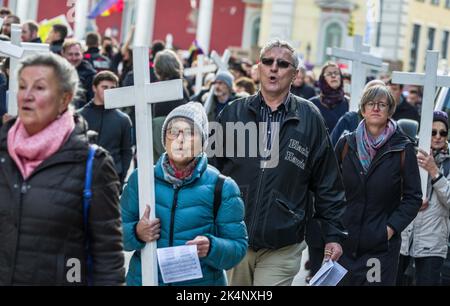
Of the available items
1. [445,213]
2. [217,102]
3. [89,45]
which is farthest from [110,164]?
[89,45]

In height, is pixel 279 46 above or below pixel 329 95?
above

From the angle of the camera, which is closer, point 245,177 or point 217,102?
point 245,177

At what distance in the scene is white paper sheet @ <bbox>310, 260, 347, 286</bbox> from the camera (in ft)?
22.5

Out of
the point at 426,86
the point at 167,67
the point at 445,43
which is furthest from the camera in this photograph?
the point at 445,43

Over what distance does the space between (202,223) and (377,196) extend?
219cm

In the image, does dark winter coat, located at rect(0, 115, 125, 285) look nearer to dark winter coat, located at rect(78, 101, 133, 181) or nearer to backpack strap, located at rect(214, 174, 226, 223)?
backpack strap, located at rect(214, 174, 226, 223)

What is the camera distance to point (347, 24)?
59.0m

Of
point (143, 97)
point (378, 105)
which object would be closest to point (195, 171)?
point (143, 97)

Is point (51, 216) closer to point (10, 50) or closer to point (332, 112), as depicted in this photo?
point (10, 50)

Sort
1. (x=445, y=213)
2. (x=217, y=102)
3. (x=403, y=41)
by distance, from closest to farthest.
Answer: (x=445, y=213)
(x=217, y=102)
(x=403, y=41)

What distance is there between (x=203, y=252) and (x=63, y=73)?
131cm

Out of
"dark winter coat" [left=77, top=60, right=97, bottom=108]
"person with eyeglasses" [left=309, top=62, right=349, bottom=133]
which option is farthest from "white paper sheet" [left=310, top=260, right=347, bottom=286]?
"dark winter coat" [left=77, top=60, right=97, bottom=108]

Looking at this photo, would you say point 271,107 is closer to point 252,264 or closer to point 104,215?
point 252,264

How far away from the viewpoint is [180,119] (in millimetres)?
5984
